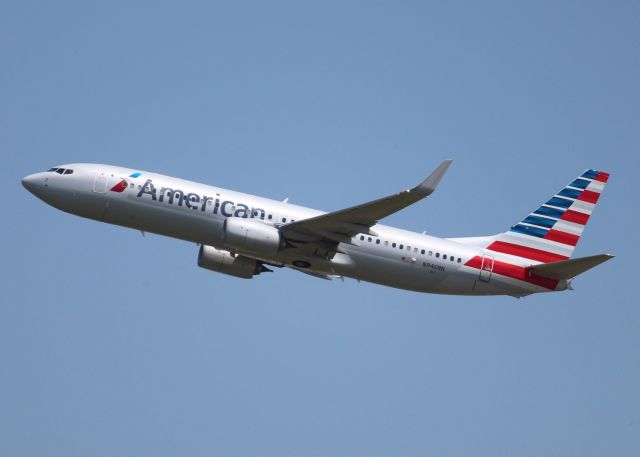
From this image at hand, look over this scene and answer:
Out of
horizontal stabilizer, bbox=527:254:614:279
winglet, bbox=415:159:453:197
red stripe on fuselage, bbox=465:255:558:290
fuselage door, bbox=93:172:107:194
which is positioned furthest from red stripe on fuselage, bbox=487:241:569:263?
fuselage door, bbox=93:172:107:194

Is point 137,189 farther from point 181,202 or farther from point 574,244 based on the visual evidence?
point 574,244

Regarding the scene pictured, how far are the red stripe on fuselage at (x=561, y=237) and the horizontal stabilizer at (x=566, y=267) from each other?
144 inches

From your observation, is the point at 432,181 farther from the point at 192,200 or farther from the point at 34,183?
the point at 34,183

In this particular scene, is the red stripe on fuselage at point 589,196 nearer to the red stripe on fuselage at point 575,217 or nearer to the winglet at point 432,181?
the red stripe on fuselage at point 575,217

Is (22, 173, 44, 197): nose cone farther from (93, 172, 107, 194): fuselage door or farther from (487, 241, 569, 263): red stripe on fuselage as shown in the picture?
(487, 241, 569, 263): red stripe on fuselage

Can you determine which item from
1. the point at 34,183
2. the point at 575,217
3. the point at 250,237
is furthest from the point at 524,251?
the point at 34,183

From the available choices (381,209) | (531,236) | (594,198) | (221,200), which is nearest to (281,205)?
(221,200)

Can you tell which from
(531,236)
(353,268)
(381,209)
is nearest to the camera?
(381,209)

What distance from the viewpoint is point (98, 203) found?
140ft

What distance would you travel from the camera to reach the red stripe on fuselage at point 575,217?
48906mm

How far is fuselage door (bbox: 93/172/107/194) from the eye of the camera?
1673 inches

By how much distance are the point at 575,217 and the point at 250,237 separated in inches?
684

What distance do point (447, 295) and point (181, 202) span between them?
12.9 m

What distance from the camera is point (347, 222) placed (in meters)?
41.8
